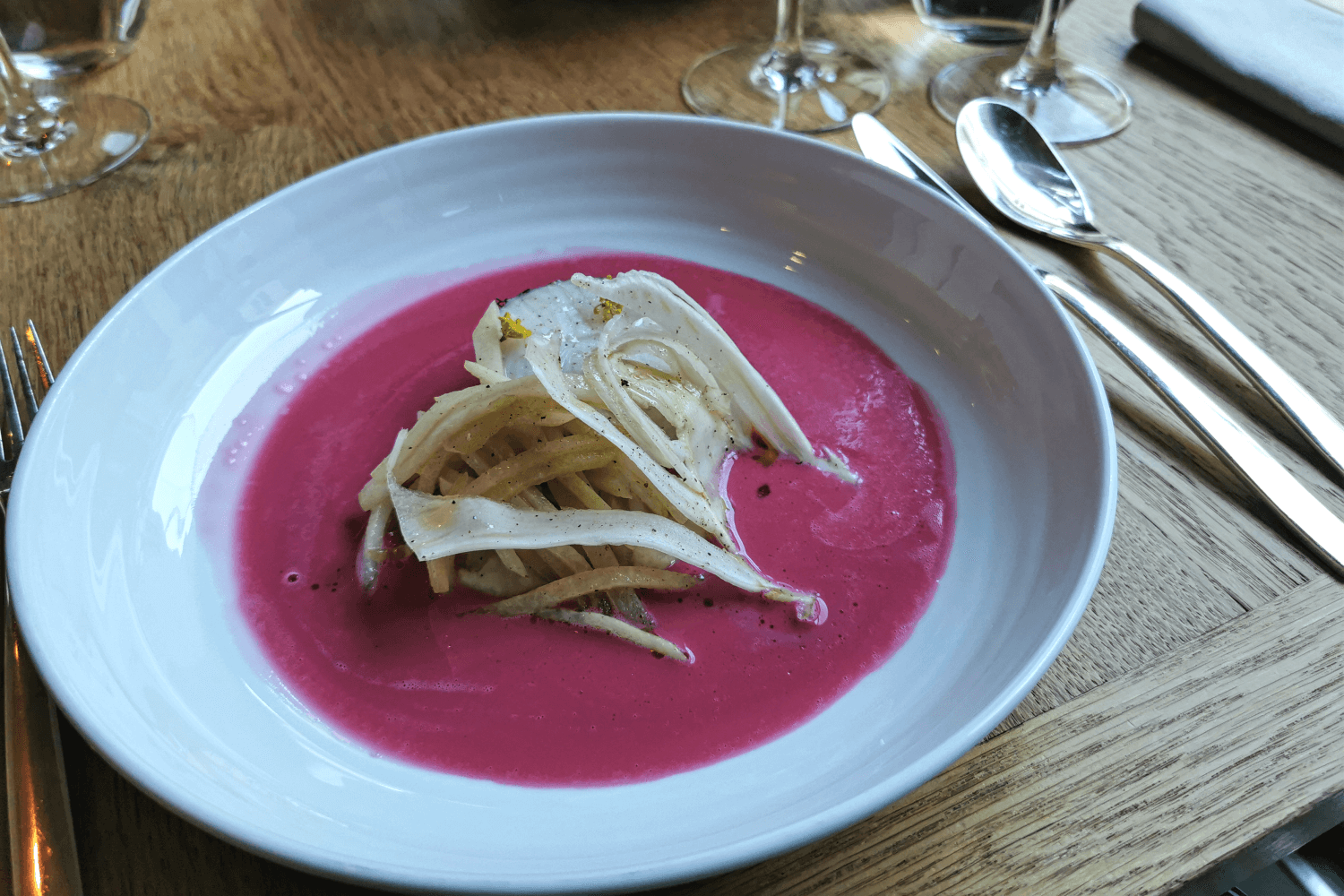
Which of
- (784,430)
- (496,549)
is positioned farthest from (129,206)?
(784,430)

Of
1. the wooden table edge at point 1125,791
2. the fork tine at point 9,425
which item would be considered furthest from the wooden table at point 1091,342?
the fork tine at point 9,425

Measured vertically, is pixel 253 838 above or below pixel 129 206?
above

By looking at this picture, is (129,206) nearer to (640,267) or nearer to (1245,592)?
(640,267)

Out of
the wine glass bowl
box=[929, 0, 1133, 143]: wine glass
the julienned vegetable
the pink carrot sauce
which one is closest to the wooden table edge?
the pink carrot sauce

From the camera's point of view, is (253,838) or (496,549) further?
(496,549)

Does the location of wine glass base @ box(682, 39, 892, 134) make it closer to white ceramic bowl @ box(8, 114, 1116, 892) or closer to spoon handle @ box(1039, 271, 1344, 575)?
white ceramic bowl @ box(8, 114, 1116, 892)

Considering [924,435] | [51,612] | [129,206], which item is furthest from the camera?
[129,206]

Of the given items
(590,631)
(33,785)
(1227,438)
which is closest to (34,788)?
(33,785)
